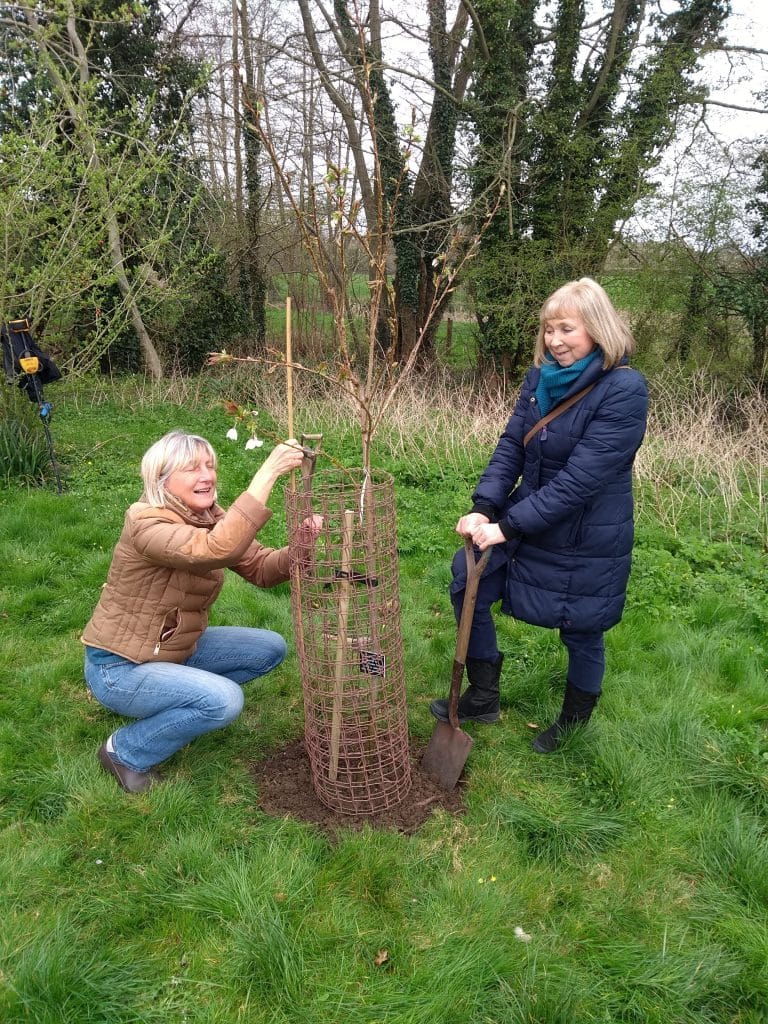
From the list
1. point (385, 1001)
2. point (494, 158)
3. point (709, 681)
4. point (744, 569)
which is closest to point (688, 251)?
point (494, 158)

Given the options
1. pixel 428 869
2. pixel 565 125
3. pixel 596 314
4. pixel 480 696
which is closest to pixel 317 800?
pixel 428 869

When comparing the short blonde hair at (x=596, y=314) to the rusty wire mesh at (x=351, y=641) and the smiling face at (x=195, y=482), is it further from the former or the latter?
the smiling face at (x=195, y=482)

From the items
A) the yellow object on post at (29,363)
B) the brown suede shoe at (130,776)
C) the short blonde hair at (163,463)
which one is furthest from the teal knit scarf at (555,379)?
the yellow object on post at (29,363)

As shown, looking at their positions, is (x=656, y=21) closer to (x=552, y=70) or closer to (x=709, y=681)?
(x=552, y=70)

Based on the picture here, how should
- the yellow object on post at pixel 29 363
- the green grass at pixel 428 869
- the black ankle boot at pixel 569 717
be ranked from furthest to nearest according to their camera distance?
the yellow object on post at pixel 29 363, the black ankle boot at pixel 569 717, the green grass at pixel 428 869

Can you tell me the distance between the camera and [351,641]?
2582 millimetres

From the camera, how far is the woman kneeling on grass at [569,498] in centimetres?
244

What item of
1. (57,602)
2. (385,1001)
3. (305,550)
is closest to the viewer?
(385,1001)

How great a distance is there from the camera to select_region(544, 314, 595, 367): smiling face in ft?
7.98

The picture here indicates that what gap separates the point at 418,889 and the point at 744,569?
349 centimetres

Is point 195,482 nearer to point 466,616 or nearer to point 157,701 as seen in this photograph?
point 157,701

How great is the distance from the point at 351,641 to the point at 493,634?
735 mm

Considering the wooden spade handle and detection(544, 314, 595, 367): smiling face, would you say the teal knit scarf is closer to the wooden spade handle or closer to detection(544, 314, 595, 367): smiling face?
detection(544, 314, 595, 367): smiling face

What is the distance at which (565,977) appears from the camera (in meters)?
1.99
